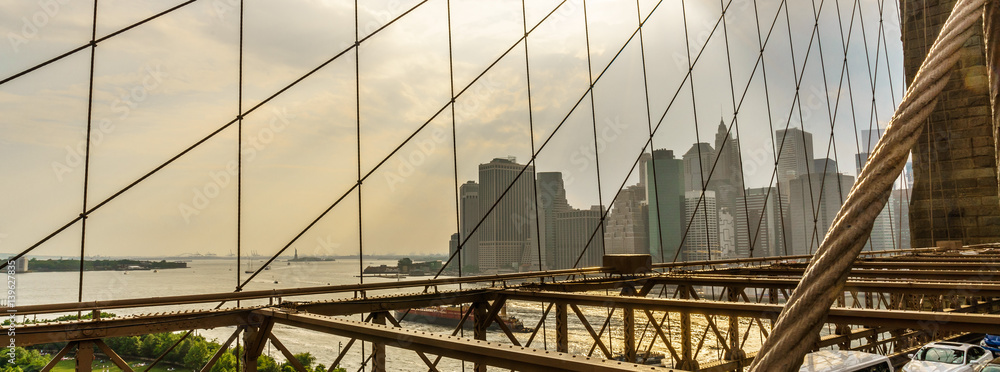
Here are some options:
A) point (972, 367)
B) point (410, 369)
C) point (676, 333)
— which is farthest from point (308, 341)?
point (972, 367)

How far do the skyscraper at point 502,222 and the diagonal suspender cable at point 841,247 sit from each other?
643 inches

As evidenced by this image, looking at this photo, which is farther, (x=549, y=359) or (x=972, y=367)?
(x=972, y=367)

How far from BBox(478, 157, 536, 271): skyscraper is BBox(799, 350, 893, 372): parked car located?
9985mm

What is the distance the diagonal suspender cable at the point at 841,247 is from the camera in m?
0.81

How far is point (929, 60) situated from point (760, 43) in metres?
22.3

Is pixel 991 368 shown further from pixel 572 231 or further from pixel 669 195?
pixel 669 195

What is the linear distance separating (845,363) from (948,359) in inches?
141

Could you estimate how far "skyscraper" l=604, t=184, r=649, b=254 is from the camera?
25.2 m

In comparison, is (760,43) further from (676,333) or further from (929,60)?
(676,333)

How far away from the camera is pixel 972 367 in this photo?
10.2m

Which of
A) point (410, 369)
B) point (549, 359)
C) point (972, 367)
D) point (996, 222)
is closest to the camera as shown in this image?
point (549, 359)

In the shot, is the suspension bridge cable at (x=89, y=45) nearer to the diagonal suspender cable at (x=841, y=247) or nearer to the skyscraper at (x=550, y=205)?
the diagonal suspender cable at (x=841, y=247)

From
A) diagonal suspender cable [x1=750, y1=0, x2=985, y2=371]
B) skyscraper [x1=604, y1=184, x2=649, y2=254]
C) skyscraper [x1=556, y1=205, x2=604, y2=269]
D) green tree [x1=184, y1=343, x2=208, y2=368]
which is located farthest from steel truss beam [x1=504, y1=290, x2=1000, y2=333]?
green tree [x1=184, y1=343, x2=208, y2=368]

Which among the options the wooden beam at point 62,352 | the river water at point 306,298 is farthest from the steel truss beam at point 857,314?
the river water at point 306,298
